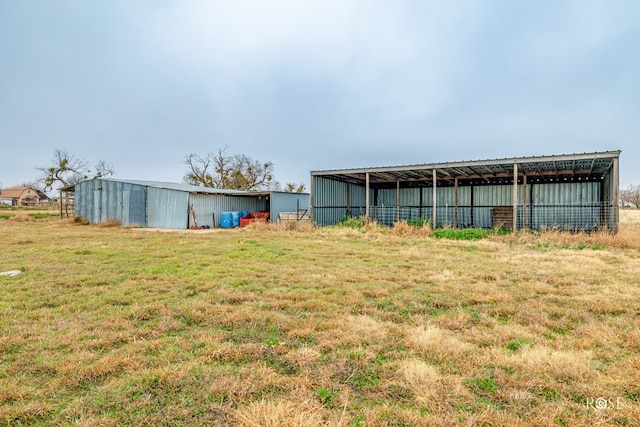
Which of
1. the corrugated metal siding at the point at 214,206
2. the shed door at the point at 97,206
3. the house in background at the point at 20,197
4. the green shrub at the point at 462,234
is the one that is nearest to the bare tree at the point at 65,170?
the shed door at the point at 97,206

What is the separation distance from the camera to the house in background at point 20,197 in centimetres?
6538

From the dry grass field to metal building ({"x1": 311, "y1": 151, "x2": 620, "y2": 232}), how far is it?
8.98 metres

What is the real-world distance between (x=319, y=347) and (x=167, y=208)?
18548 millimetres

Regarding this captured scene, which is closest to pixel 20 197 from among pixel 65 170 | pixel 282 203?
pixel 65 170

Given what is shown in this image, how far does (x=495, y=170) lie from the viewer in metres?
14.8

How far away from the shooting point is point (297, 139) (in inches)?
1312

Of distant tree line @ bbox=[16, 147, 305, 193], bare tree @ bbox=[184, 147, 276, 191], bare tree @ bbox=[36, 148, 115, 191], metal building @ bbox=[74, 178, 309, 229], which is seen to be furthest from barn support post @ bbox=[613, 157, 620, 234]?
bare tree @ bbox=[36, 148, 115, 191]

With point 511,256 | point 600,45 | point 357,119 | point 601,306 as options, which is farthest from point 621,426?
point 357,119

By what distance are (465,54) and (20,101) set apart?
3250 cm

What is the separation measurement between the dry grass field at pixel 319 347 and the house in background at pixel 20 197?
80389 millimetres

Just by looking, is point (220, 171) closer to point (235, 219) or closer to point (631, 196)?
point (235, 219)

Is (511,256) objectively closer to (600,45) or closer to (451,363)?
(451,363)

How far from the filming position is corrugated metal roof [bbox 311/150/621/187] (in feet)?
39.0

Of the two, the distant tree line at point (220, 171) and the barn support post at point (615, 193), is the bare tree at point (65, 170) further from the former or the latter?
the barn support post at point (615, 193)
